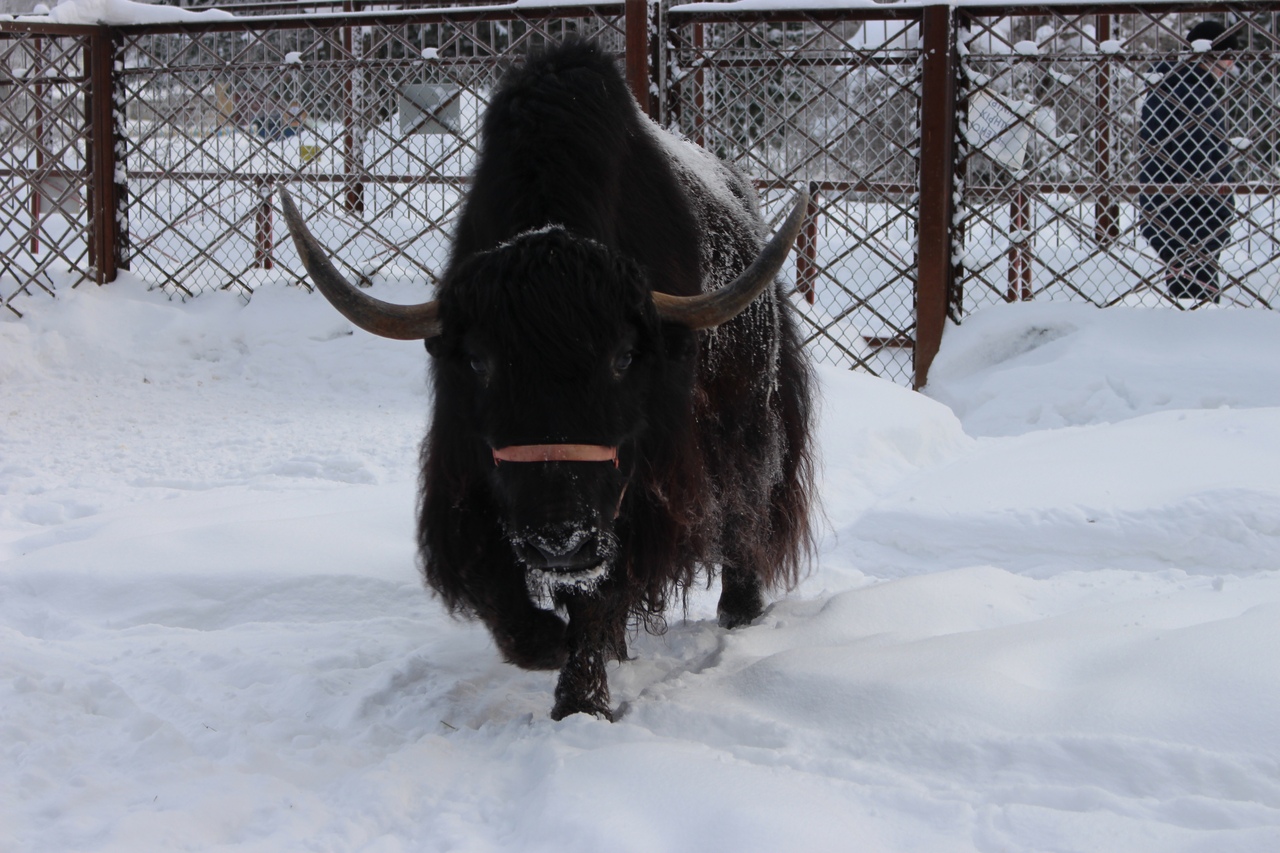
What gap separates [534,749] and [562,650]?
303 millimetres

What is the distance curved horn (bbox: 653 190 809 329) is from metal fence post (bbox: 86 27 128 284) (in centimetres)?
576

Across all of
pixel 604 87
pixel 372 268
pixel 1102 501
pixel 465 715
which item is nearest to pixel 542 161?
pixel 604 87

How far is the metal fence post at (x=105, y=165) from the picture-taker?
22.2 feet

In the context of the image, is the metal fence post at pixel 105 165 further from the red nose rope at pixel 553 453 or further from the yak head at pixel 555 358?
the red nose rope at pixel 553 453

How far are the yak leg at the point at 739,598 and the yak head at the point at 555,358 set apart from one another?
3.06ft

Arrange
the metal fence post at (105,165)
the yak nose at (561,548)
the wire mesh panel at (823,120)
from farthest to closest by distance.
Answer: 1. the metal fence post at (105,165)
2. the wire mesh panel at (823,120)
3. the yak nose at (561,548)

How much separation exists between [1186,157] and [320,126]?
15.9 feet

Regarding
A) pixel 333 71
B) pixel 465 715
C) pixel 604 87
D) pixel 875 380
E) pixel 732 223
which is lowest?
pixel 465 715

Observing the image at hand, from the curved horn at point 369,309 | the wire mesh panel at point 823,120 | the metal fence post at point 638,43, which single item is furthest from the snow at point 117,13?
the curved horn at point 369,309

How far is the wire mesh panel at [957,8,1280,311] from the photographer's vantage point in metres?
5.75

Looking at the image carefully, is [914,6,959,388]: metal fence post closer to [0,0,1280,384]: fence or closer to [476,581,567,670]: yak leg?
[0,0,1280,384]: fence

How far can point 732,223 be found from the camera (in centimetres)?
306

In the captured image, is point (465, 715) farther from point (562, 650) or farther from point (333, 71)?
point (333, 71)

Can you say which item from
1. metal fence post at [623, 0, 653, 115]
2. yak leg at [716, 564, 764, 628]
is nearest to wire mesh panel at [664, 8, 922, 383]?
metal fence post at [623, 0, 653, 115]
